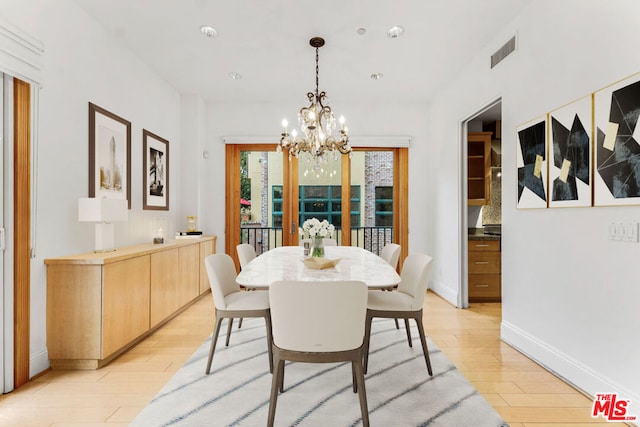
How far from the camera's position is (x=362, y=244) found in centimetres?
552

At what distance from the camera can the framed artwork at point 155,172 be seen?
396cm

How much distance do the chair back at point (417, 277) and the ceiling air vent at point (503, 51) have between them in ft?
6.61

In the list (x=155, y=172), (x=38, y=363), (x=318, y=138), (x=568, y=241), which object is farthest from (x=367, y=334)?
(x=155, y=172)

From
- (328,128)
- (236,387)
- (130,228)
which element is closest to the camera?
(236,387)

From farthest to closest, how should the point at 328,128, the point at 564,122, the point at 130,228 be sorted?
the point at 130,228 < the point at 328,128 < the point at 564,122

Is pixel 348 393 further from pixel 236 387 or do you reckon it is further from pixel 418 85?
pixel 418 85

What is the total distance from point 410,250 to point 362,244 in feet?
2.42

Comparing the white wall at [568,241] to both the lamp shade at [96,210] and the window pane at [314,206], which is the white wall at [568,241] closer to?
the window pane at [314,206]

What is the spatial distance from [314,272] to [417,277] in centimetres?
81

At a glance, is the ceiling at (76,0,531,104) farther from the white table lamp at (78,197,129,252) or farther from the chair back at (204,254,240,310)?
the chair back at (204,254,240,310)

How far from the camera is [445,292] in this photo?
15.1 ft

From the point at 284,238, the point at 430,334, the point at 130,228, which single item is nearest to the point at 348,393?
the point at 430,334

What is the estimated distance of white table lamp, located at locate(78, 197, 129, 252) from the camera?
8.86 ft

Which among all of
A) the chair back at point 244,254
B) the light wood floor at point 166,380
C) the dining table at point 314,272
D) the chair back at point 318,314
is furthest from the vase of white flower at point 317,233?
the light wood floor at point 166,380
